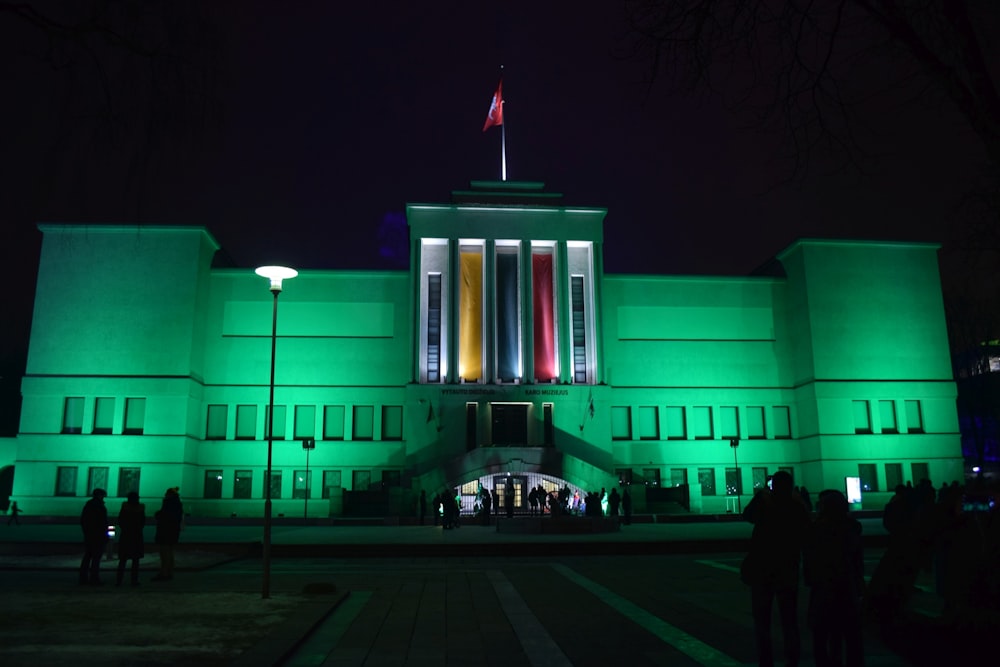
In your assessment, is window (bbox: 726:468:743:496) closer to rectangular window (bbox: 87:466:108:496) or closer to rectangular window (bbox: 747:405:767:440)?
rectangular window (bbox: 747:405:767:440)

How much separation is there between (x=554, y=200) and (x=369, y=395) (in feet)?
63.7

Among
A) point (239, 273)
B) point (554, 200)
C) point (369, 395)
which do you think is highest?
point (554, 200)

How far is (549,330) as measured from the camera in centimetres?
Answer: 5472

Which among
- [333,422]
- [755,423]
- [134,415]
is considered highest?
[134,415]

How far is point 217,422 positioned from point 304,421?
18.8ft

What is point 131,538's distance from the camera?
15133 millimetres

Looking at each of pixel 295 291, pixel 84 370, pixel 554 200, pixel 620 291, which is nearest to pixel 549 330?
pixel 620 291

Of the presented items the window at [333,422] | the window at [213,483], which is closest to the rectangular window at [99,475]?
the window at [213,483]

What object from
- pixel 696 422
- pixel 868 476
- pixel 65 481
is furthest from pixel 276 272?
pixel 868 476

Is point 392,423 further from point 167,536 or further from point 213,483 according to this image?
point 167,536

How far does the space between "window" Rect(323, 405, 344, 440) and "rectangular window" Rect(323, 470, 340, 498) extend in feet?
7.35

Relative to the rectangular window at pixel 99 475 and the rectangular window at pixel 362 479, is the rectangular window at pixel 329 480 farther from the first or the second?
the rectangular window at pixel 99 475

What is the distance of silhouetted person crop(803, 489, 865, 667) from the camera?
692 cm

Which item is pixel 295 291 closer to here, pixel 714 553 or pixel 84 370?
pixel 84 370
